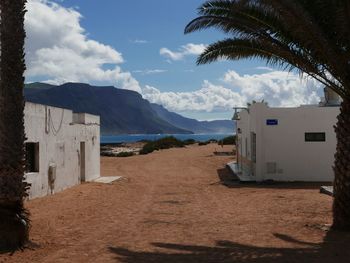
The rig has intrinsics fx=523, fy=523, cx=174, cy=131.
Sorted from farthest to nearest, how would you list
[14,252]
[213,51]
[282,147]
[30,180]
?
[282,147] < [30,180] < [213,51] < [14,252]

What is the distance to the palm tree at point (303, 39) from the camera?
30.0ft

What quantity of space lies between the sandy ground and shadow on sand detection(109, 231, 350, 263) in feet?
0.05

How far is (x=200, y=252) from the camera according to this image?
8.72 metres

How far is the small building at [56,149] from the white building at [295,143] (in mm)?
7655

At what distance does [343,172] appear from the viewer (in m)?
10.0

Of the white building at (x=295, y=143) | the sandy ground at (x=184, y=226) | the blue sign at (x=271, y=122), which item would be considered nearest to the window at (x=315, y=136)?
the white building at (x=295, y=143)

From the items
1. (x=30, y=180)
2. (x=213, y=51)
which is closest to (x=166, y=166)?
(x=30, y=180)

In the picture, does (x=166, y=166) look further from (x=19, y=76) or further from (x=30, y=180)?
(x=19, y=76)

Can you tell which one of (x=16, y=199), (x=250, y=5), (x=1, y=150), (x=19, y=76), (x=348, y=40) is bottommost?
(x=16, y=199)

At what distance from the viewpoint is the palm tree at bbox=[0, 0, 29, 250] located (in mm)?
8711

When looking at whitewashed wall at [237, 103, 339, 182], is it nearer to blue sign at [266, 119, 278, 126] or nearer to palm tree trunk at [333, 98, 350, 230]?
blue sign at [266, 119, 278, 126]

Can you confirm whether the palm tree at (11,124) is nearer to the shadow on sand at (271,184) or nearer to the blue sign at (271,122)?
the shadow on sand at (271,184)

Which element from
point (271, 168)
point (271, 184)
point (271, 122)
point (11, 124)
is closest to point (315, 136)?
point (271, 122)

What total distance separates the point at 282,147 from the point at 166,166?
41.5 feet
